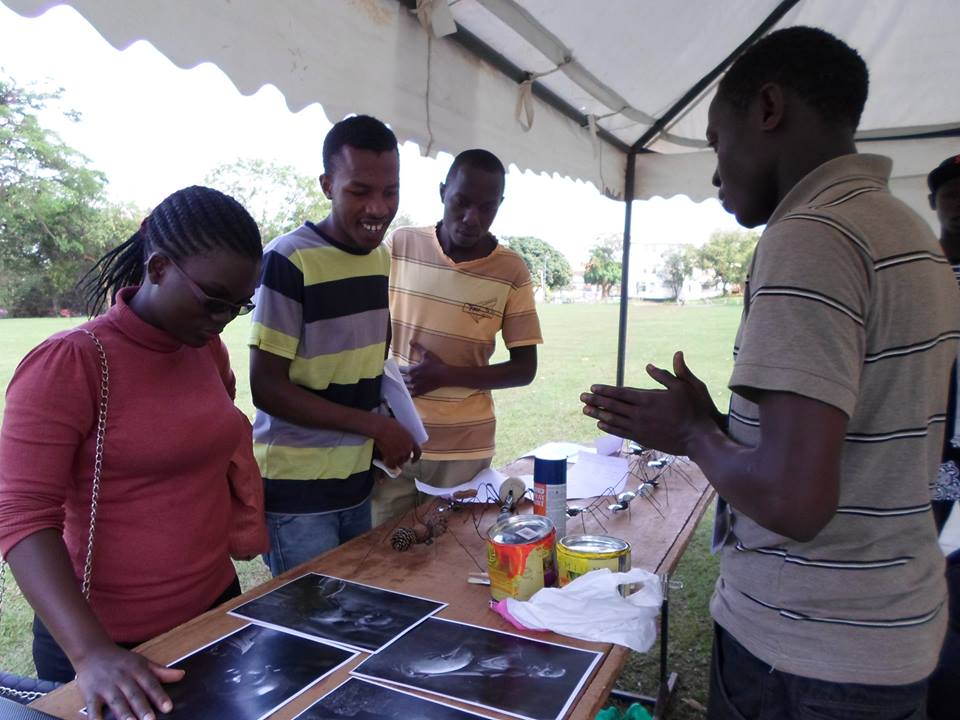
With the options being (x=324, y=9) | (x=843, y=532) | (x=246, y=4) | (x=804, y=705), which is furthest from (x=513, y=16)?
(x=804, y=705)

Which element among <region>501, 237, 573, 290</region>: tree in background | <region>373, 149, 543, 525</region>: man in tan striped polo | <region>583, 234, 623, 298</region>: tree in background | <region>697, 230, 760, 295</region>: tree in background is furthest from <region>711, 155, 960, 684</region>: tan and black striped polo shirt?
<region>697, 230, 760, 295</region>: tree in background

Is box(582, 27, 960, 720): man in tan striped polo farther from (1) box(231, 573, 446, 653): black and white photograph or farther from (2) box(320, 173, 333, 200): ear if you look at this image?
(2) box(320, 173, 333, 200): ear

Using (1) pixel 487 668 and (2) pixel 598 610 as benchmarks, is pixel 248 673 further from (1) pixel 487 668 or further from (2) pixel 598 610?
(2) pixel 598 610

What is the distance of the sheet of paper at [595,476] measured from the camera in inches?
86.4

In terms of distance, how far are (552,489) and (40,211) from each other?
17.2 meters

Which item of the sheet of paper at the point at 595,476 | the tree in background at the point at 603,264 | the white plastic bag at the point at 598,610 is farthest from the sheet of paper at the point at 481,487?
the tree in background at the point at 603,264

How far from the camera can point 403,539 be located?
1.64 m

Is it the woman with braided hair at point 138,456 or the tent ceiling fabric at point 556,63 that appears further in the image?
the tent ceiling fabric at point 556,63

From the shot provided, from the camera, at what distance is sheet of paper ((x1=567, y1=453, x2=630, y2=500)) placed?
7.20 feet

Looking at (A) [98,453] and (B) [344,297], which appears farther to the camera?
(B) [344,297]

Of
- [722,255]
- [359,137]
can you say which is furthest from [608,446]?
[722,255]

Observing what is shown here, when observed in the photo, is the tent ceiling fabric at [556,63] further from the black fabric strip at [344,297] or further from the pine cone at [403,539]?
the pine cone at [403,539]

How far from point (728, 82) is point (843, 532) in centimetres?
75

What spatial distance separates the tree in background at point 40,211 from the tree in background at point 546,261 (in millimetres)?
16111
